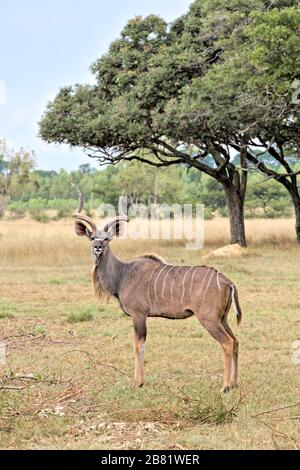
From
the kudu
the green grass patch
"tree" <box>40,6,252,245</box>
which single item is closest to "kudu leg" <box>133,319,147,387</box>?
the kudu

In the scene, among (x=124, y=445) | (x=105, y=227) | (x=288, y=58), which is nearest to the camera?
(x=124, y=445)

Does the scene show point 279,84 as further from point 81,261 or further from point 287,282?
point 81,261

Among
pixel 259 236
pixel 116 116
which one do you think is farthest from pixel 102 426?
pixel 259 236

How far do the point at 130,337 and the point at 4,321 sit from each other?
6.71 feet

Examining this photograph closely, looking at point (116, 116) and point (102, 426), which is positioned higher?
point (116, 116)

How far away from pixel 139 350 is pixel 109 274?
82 cm

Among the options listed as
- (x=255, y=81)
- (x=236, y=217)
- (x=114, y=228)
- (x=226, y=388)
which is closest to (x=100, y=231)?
(x=114, y=228)

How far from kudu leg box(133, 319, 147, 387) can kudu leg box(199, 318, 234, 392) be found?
606 millimetres

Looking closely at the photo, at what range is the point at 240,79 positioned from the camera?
17016mm

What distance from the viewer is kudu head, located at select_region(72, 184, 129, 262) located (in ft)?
22.5

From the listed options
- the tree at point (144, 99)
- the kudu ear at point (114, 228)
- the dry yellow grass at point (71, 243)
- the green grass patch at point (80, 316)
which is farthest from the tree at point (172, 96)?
the kudu ear at point (114, 228)

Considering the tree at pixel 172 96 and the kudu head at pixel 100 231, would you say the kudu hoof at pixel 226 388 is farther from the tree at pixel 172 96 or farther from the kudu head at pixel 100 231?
the tree at pixel 172 96

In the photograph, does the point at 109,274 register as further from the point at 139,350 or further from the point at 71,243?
the point at 71,243

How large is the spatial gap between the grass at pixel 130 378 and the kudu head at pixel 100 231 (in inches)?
38.9
